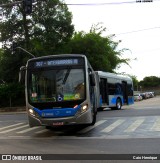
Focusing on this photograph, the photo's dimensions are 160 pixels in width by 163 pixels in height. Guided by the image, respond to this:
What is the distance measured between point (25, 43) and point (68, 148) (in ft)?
120

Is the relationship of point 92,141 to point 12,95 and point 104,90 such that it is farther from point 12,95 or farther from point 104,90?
point 12,95

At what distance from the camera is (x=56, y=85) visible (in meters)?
13.8

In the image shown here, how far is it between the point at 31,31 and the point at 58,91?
114 ft

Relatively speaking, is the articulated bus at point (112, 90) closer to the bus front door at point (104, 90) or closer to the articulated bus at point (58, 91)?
the bus front door at point (104, 90)

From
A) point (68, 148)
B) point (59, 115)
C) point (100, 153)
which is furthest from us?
point (59, 115)

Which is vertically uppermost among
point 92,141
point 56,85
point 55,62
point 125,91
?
point 55,62

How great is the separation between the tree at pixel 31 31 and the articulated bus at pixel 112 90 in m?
16.2

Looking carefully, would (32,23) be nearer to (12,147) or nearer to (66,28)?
(66,28)

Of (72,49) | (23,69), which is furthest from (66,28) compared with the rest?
(23,69)

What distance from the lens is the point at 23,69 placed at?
14305 mm

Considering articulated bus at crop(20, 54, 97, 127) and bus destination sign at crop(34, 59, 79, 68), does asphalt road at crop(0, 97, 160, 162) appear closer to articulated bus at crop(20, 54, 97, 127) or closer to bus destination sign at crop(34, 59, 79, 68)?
articulated bus at crop(20, 54, 97, 127)

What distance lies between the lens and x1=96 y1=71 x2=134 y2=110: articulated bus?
2725cm

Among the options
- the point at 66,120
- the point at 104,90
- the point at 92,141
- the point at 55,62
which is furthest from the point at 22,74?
the point at 104,90

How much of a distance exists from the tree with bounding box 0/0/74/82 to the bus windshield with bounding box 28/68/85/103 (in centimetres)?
3180
